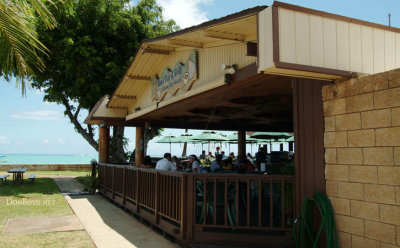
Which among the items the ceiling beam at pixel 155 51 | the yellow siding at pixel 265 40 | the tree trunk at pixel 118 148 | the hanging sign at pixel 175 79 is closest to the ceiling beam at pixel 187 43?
the hanging sign at pixel 175 79

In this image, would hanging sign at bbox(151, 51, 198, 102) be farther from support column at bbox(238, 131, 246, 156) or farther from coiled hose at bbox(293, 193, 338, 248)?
support column at bbox(238, 131, 246, 156)

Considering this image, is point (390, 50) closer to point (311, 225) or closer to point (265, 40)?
point (265, 40)

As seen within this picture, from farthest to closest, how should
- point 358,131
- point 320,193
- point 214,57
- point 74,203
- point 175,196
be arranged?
point 74,203
point 214,57
point 175,196
point 320,193
point 358,131

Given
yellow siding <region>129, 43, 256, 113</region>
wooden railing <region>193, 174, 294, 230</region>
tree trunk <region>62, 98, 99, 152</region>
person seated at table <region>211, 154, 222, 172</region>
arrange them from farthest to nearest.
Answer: tree trunk <region>62, 98, 99, 152</region> → person seated at table <region>211, 154, 222, 172</region> → yellow siding <region>129, 43, 256, 113</region> → wooden railing <region>193, 174, 294, 230</region>

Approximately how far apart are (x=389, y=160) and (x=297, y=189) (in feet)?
5.24

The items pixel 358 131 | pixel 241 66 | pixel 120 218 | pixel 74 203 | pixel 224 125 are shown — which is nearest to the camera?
pixel 358 131

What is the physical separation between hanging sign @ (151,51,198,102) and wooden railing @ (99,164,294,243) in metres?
2.12

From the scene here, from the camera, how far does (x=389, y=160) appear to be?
153 inches

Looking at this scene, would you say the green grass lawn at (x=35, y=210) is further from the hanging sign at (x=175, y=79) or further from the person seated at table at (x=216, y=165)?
the hanging sign at (x=175, y=79)

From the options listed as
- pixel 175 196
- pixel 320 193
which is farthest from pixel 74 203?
pixel 320 193

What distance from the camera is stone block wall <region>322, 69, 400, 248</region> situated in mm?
3857

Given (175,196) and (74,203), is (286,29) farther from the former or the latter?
(74,203)

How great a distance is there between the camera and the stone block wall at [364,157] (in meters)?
3.86

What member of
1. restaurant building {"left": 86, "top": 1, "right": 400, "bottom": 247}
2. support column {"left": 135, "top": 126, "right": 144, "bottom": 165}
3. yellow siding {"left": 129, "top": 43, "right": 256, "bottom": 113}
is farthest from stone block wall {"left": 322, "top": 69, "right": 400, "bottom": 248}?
support column {"left": 135, "top": 126, "right": 144, "bottom": 165}
